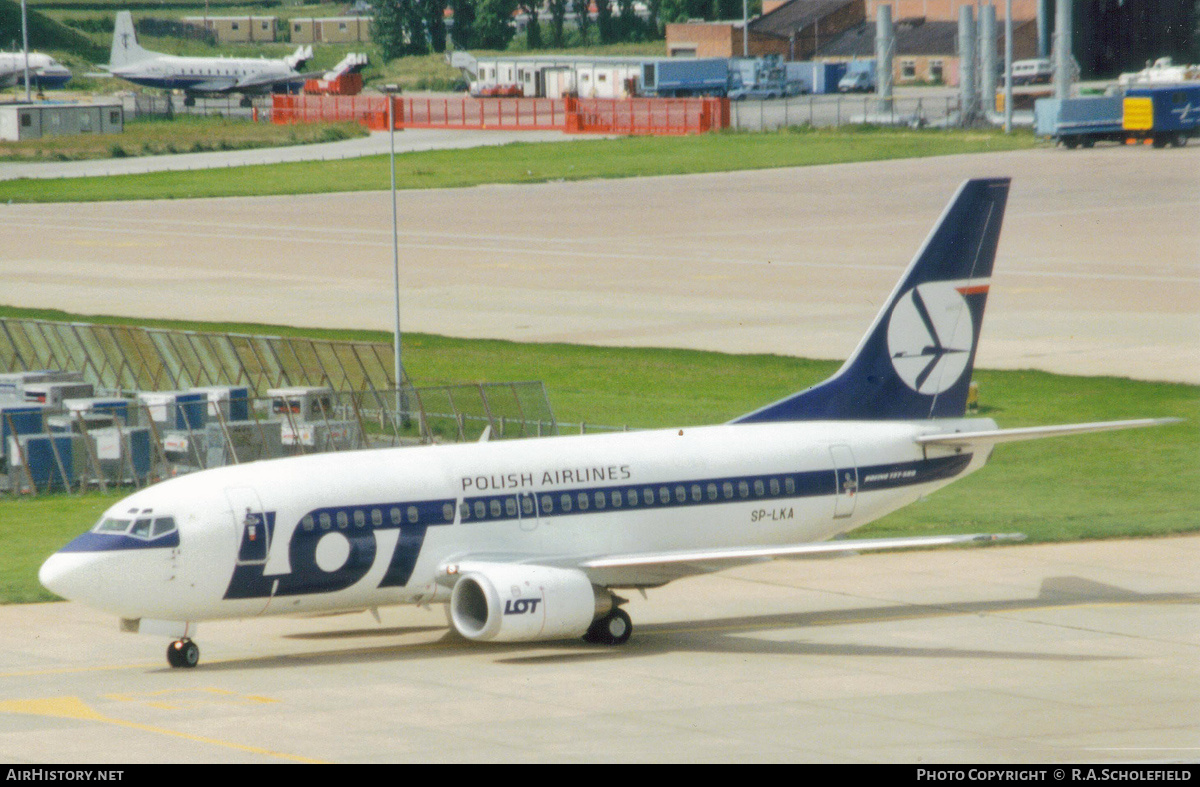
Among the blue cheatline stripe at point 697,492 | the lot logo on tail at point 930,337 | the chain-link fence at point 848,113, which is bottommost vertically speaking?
the blue cheatline stripe at point 697,492

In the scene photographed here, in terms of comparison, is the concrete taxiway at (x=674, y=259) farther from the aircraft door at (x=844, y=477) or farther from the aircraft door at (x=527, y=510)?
the aircraft door at (x=527, y=510)

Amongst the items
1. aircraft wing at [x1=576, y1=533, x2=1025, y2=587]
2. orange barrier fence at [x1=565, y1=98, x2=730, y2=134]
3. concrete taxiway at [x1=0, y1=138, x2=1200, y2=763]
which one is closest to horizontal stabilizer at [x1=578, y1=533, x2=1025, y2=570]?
aircraft wing at [x1=576, y1=533, x2=1025, y2=587]

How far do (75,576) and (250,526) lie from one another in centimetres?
286

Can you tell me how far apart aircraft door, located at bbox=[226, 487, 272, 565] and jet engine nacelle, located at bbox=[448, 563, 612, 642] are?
11.1 feet

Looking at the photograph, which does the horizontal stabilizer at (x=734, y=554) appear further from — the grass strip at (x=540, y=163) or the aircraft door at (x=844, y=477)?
the grass strip at (x=540, y=163)

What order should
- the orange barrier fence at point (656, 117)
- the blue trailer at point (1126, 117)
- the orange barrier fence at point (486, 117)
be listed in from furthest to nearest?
the orange barrier fence at point (486, 117), the orange barrier fence at point (656, 117), the blue trailer at point (1126, 117)

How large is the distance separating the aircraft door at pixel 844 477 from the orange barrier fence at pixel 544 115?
133387 mm

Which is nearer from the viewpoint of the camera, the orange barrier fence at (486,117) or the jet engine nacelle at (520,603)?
the jet engine nacelle at (520,603)

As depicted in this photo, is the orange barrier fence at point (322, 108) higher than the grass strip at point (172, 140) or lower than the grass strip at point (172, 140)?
higher

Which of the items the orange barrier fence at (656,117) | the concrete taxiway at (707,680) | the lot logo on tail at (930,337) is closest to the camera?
the concrete taxiway at (707,680)

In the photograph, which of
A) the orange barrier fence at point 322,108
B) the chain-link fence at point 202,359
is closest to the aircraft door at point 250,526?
the chain-link fence at point 202,359

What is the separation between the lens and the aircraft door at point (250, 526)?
2961cm

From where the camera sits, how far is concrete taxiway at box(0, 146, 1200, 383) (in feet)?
233

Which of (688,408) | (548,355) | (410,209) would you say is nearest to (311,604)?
(688,408)
